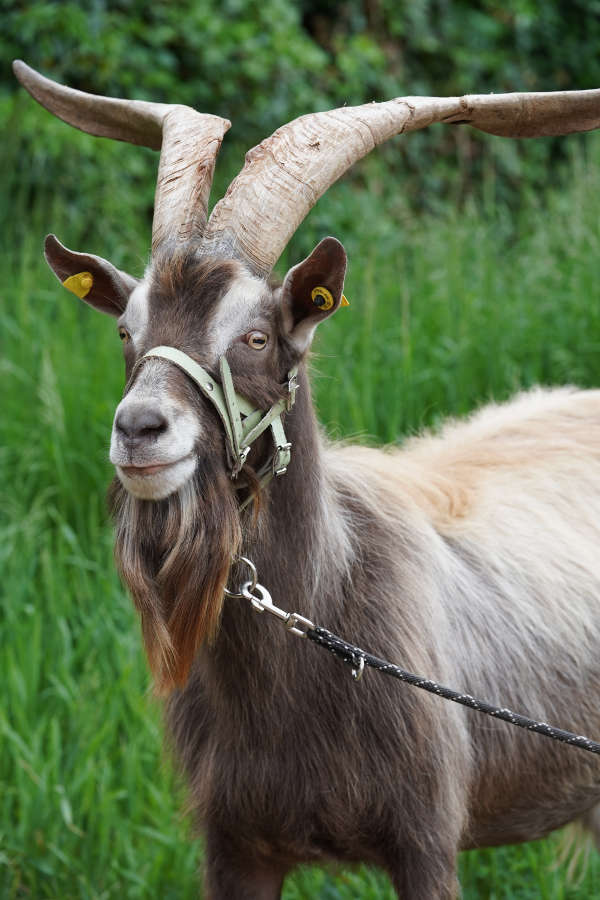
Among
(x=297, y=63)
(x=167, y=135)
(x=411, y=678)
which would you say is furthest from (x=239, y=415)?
(x=297, y=63)

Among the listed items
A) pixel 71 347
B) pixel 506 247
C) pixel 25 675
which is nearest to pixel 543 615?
pixel 25 675

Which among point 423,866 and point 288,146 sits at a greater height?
point 288,146

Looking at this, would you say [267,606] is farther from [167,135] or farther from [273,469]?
[167,135]

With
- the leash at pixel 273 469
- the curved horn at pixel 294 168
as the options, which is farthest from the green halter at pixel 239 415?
the curved horn at pixel 294 168

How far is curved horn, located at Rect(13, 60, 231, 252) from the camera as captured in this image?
109 inches

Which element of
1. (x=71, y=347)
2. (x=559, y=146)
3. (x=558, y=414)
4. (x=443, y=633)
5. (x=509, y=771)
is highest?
(x=559, y=146)

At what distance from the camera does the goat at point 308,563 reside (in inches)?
102

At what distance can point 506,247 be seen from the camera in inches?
294

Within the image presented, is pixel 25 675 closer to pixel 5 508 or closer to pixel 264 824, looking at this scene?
pixel 5 508

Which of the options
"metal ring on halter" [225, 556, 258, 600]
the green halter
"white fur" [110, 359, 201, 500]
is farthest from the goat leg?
"white fur" [110, 359, 201, 500]

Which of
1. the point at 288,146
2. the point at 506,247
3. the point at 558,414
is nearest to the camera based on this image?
the point at 288,146

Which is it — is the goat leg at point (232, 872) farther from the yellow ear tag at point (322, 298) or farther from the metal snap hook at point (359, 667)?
the yellow ear tag at point (322, 298)

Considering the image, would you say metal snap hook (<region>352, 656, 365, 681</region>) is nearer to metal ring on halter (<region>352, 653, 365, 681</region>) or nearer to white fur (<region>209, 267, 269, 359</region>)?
metal ring on halter (<region>352, 653, 365, 681</region>)

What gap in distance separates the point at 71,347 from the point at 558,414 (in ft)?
9.38
